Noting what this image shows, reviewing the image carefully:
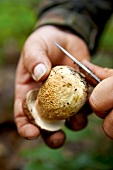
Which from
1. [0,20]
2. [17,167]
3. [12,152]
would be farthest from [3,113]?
[0,20]

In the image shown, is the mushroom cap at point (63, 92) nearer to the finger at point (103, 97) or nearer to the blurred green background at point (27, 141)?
the finger at point (103, 97)

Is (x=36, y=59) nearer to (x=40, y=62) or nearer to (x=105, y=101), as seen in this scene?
(x=40, y=62)

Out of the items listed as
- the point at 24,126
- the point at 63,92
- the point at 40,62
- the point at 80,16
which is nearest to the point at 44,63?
the point at 40,62

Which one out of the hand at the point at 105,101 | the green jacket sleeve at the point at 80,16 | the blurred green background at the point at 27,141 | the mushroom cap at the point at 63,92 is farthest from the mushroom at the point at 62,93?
the green jacket sleeve at the point at 80,16

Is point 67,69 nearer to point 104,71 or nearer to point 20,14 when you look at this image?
point 104,71

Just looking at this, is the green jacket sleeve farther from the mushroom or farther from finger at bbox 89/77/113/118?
finger at bbox 89/77/113/118

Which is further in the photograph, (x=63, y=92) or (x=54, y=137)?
(x=54, y=137)

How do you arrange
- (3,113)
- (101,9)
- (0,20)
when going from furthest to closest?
(0,20)
(3,113)
(101,9)
